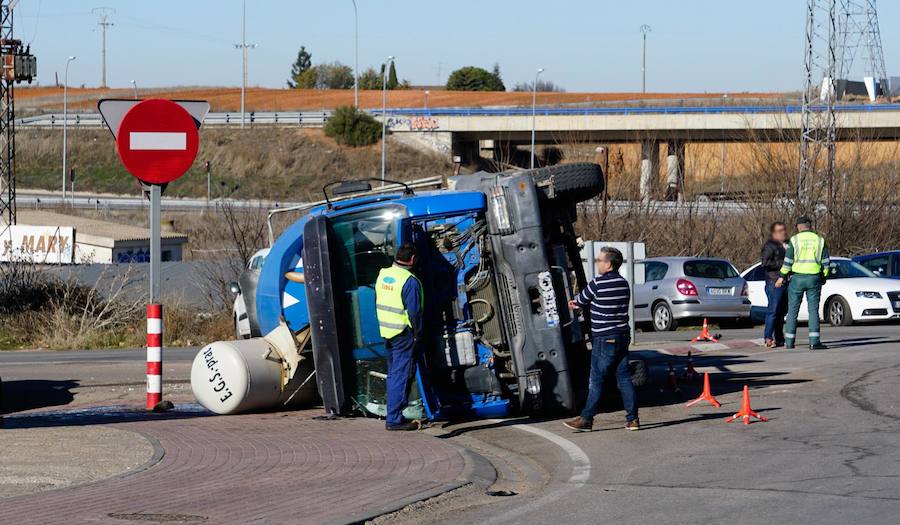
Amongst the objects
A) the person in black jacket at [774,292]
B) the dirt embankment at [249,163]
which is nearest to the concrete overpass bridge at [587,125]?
the dirt embankment at [249,163]

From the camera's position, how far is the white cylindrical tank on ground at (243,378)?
1242 cm

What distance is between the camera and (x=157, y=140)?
12.1 m

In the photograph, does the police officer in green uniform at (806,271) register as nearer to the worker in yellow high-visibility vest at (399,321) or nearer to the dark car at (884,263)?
the worker in yellow high-visibility vest at (399,321)

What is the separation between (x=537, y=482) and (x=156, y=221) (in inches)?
200

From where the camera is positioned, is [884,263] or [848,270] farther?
[884,263]

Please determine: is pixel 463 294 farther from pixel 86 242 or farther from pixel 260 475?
pixel 86 242

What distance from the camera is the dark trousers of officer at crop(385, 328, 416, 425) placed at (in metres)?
11.2

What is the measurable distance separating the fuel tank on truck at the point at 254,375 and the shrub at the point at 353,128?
79.4 meters

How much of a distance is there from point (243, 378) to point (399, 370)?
200cm

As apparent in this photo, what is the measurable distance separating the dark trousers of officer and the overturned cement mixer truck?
291mm

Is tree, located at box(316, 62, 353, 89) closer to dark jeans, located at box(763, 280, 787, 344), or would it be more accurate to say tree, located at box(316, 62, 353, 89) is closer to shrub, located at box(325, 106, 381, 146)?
shrub, located at box(325, 106, 381, 146)

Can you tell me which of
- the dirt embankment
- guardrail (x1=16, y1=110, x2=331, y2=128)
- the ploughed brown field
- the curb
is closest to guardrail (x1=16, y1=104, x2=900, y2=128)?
guardrail (x1=16, y1=110, x2=331, y2=128)

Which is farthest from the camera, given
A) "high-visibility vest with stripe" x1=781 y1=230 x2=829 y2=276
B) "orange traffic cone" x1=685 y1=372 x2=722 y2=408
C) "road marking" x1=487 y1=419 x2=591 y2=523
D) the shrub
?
the shrub

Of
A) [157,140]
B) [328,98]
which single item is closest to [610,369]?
[157,140]
